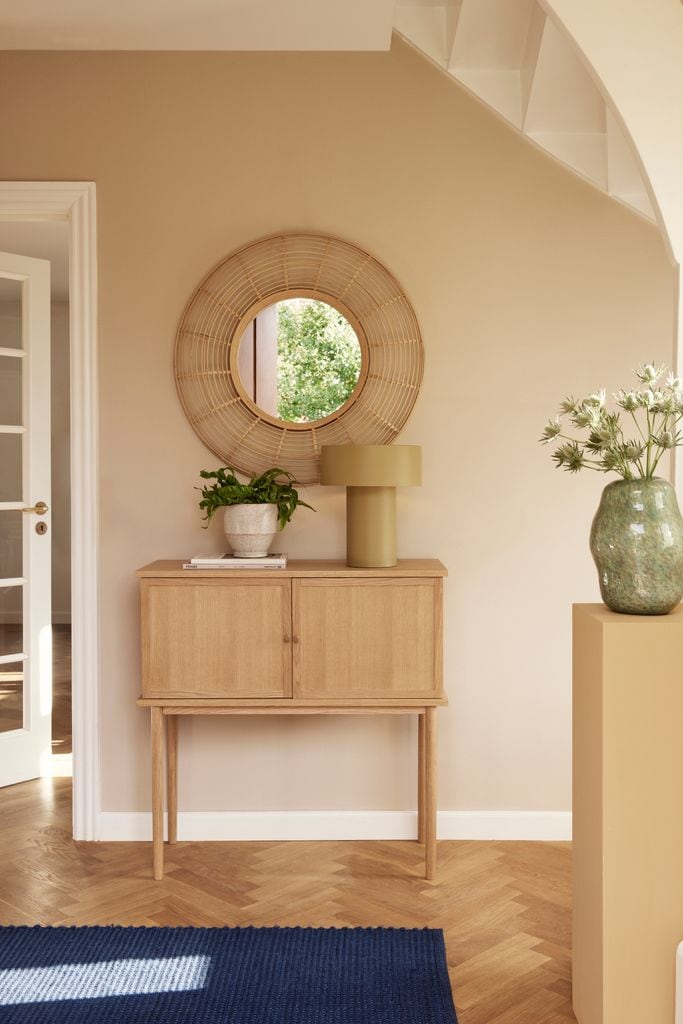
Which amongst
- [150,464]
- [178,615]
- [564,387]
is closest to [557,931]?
[178,615]

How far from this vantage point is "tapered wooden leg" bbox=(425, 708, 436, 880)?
2.85 meters

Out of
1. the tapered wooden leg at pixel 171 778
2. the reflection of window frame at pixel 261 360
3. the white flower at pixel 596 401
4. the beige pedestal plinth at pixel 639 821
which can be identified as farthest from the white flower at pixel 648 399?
the tapered wooden leg at pixel 171 778

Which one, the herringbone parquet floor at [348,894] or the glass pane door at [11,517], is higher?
the glass pane door at [11,517]

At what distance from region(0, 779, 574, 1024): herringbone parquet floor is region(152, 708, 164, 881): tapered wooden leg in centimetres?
7

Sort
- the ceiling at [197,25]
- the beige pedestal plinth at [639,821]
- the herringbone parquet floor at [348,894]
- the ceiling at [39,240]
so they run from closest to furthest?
the beige pedestal plinth at [639,821], the herringbone parquet floor at [348,894], the ceiling at [197,25], the ceiling at [39,240]

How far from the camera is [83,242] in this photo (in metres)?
3.18

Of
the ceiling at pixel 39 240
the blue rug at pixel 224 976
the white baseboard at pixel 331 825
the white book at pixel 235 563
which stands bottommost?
the blue rug at pixel 224 976

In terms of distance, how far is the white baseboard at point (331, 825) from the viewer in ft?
10.5

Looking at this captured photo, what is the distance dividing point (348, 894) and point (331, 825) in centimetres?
44

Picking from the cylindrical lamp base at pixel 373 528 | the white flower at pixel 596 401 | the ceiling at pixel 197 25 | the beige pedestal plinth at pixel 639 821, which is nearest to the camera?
the beige pedestal plinth at pixel 639 821

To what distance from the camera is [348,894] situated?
2.78m

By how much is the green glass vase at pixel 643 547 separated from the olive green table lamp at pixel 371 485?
1015 mm

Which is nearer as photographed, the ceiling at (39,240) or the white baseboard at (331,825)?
the white baseboard at (331,825)

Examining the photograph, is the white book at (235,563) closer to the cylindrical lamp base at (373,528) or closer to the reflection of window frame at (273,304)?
the cylindrical lamp base at (373,528)
